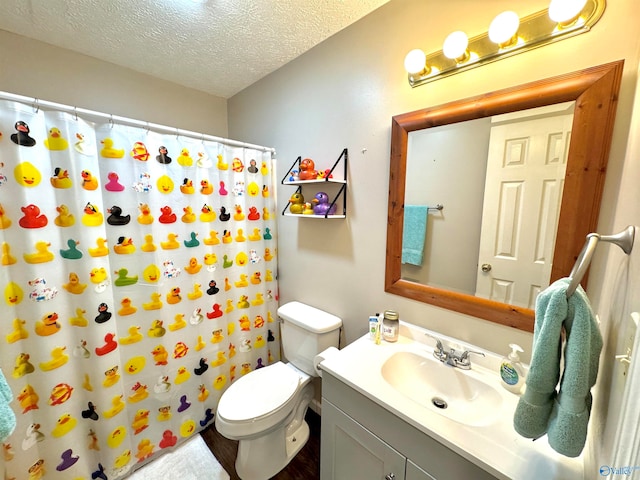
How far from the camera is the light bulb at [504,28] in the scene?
34.4 inches

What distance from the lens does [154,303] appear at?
146 centimetres

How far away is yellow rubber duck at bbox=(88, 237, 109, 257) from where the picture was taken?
124cm

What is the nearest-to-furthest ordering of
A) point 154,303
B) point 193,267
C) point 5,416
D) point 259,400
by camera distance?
point 5,416
point 259,400
point 154,303
point 193,267

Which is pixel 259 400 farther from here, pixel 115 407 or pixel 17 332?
pixel 17 332

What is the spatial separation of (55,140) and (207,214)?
0.72 m

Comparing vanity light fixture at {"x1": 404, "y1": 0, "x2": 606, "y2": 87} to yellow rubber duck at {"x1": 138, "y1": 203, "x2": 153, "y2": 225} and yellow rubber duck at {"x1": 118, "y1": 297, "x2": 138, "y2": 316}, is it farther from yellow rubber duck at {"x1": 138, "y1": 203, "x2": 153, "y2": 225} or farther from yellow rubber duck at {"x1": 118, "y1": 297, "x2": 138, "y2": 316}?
yellow rubber duck at {"x1": 118, "y1": 297, "x2": 138, "y2": 316}

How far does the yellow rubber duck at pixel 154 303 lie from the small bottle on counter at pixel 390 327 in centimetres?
124

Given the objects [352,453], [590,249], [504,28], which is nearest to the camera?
[590,249]

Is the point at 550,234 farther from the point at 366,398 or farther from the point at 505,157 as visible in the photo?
the point at 366,398

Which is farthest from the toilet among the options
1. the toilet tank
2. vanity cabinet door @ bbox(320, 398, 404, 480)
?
vanity cabinet door @ bbox(320, 398, 404, 480)

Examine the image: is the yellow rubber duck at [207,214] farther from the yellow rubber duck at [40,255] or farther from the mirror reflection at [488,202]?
the mirror reflection at [488,202]

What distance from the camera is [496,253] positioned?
104 cm

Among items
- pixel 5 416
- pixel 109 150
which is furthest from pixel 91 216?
pixel 5 416

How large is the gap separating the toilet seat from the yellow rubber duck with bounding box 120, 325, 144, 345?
57cm
